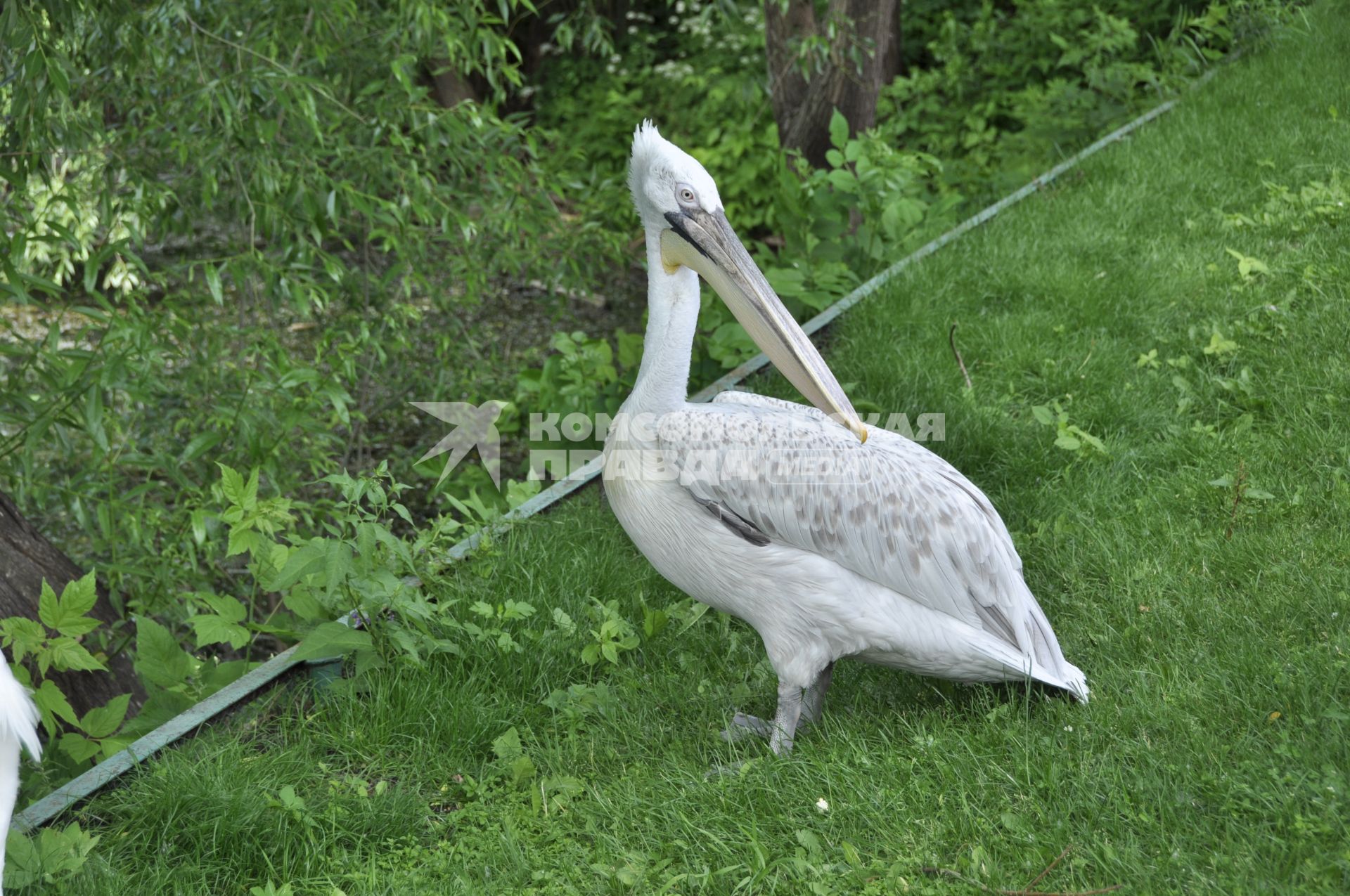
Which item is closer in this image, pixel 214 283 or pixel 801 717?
pixel 801 717

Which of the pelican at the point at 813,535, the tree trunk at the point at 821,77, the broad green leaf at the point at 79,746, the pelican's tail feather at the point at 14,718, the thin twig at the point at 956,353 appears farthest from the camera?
the tree trunk at the point at 821,77

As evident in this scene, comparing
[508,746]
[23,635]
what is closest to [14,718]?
[23,635]

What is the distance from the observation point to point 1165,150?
19.8ft

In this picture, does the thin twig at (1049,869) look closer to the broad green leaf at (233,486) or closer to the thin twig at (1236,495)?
the thin twig at (1236,495)

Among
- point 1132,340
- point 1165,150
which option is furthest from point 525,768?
point 1165,150

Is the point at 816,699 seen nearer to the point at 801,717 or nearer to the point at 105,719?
the point at 801,717

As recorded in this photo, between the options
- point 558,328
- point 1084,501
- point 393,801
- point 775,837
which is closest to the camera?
point 775,837

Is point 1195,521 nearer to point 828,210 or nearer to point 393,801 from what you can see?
point 393,801

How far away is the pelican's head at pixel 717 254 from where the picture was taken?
9.82 ft

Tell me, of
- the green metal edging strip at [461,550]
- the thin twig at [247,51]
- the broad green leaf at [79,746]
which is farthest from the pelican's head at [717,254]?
the broad green leaf at [79,746]

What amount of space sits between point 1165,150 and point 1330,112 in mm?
767

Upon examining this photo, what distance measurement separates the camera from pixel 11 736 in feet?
6.93

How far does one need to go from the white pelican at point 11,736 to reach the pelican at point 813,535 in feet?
4.41

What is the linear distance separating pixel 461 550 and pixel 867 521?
139cm
